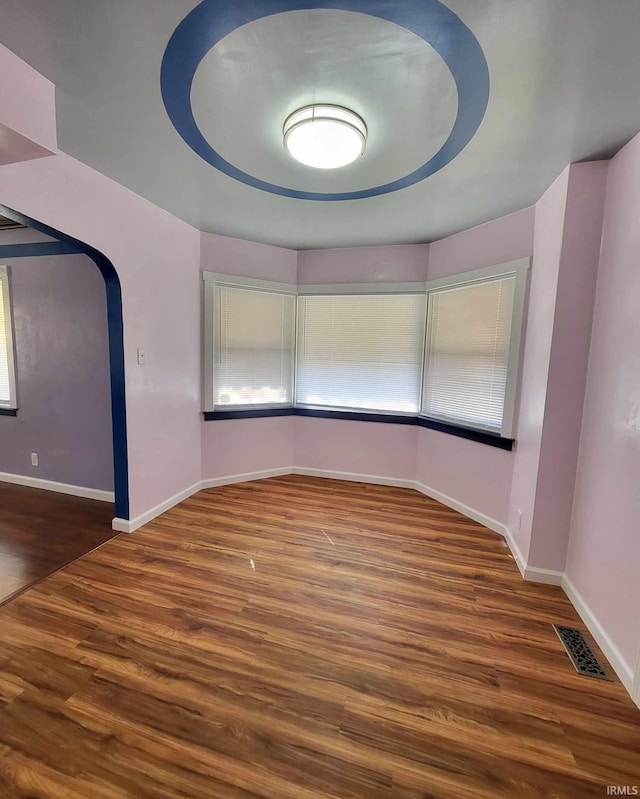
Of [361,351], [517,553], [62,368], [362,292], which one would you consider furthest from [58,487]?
[517,553]

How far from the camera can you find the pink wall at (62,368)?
2930mm

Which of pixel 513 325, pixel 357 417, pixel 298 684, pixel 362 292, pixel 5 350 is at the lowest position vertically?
pixel 298 684

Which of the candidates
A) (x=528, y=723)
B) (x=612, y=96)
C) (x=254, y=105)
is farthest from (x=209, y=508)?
(x=612, y=96)

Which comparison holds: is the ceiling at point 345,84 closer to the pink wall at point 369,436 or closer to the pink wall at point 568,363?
the pink wall at point 568,363

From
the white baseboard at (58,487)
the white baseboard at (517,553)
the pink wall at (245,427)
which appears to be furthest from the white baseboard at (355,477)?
the white baseboard at (58,487)

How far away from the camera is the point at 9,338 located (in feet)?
10.4

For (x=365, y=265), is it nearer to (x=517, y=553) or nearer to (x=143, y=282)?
(x=143, y=282)

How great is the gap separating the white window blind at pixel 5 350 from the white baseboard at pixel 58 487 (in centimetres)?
73

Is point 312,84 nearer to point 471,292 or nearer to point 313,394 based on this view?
point 471,292

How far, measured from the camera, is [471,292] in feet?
9.66

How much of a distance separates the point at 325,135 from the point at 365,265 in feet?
6.35

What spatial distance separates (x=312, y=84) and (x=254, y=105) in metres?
0.28

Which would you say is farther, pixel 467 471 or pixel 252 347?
pixel 252 347

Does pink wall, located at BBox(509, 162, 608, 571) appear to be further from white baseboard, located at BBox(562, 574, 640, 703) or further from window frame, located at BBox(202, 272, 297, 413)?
window frame, located at BBox(202, 272, 297, 413)
